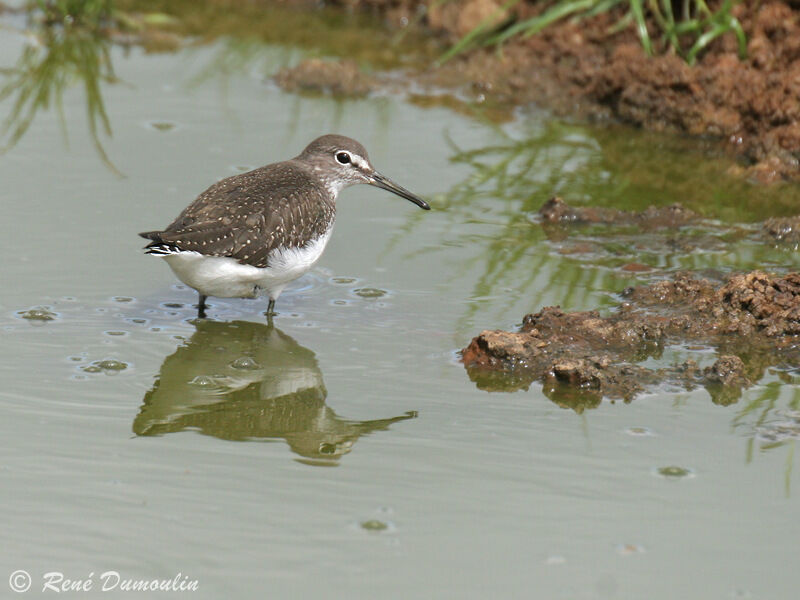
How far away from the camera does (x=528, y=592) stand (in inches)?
181

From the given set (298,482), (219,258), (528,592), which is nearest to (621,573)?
(528,592)

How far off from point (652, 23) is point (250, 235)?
629cm

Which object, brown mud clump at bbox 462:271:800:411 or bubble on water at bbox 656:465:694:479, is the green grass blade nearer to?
brown mud clump at bbox 462:271:800:411

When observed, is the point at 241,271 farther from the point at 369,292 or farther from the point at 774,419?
the point at 774,419

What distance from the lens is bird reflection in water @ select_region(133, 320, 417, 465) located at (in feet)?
19.7

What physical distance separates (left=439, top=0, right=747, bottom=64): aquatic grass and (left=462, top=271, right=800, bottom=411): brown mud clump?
14.2ft

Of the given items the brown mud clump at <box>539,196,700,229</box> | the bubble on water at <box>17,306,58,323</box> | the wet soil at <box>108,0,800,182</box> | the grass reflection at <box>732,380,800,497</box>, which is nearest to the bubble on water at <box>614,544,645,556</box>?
the grass reflection at <box>732,380,800,497</box>

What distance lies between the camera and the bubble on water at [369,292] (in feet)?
25.6

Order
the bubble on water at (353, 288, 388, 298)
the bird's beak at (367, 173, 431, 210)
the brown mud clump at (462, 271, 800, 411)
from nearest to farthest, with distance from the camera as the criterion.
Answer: the brown mud clump at (462, 271, 800, 411) < the bubble on water at (353, 288, 388, 298) < the bird's beak at (367, 173, 431, 210)

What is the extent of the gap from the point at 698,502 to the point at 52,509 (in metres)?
2.82

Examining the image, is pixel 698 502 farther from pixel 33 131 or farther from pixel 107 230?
pixel 33 131

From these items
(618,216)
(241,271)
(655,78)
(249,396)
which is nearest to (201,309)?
(241,271)

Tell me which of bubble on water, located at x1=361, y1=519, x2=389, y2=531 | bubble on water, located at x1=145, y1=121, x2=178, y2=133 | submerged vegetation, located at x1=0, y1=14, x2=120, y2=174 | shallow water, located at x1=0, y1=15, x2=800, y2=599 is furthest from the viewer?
bubble on water, located at x1=145, y1=121, x2=178, y2=133

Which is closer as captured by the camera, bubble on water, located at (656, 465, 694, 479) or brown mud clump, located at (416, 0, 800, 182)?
bubble on water, located at (656, 465, 694, 479)
